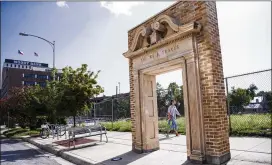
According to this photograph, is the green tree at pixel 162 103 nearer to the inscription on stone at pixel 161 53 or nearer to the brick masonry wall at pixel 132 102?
the brick masonry wall at pixel 132 102

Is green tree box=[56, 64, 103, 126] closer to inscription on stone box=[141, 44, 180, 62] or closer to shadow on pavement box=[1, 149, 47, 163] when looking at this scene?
shadow on pavement box=[1, 149, 47, 163]

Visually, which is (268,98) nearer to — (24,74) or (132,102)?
(132,102)

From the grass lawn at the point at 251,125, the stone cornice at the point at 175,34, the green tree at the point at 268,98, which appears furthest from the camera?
the grass lawn at the point at 251,125

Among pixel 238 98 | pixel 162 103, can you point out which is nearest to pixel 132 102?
pixel 238 98

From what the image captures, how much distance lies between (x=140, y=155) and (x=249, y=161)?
3140mm

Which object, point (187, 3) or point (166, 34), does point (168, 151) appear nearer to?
Result: point (166, 34)

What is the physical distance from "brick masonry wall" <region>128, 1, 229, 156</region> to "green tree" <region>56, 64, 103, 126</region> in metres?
7.58

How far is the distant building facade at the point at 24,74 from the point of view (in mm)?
78938

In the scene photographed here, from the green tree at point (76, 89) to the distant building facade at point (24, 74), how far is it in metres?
69.4

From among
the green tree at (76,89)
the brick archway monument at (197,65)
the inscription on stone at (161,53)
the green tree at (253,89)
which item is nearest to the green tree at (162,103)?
the green tree at (76,89)

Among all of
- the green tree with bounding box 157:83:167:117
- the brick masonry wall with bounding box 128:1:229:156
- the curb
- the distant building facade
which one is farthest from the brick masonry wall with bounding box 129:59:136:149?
the distant building facade

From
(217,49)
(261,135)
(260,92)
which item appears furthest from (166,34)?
(261,135)

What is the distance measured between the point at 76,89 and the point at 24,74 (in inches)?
3094

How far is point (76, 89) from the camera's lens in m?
11.9
